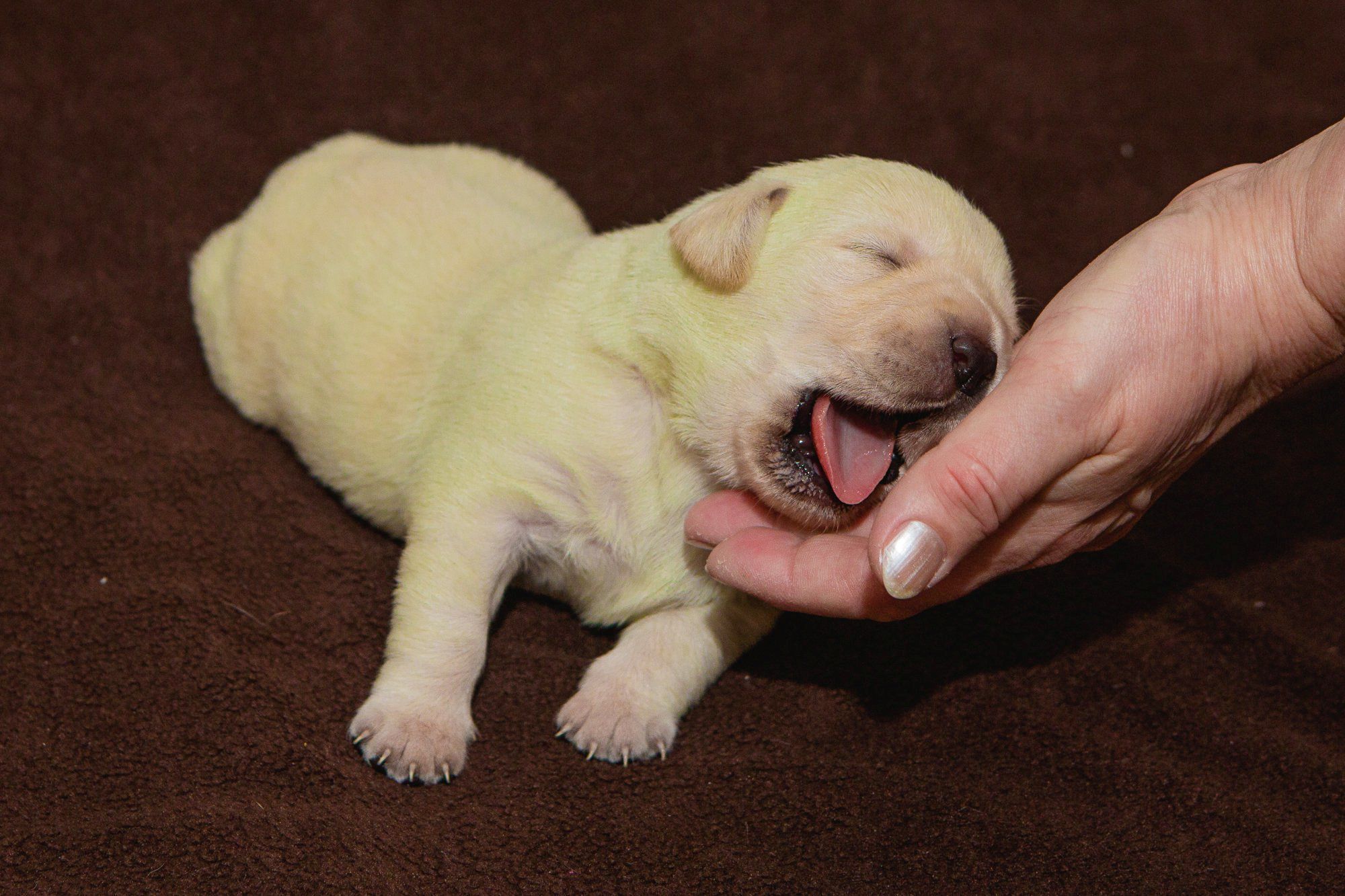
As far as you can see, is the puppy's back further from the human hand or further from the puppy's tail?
the human hand

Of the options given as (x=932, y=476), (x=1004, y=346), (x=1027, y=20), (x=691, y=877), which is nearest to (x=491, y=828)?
(x=691, y=877)

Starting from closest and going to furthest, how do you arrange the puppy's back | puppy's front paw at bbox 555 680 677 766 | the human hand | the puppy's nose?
the human hand, the puppy's nose, puppy's front paw at bbox 555 680 677 766, the puppy's back

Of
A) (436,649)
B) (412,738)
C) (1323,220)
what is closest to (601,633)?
(436,649)

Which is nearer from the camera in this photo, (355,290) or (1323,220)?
(1323,220)

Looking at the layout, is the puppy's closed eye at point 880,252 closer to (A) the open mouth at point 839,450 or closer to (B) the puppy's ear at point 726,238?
(B) the puppy's ear at point 726,238

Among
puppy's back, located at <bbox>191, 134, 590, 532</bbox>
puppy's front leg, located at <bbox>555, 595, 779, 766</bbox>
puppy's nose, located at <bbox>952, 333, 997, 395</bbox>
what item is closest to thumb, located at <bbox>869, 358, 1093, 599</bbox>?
puppy's nose, located at <bbox>952, 333, 997, 395</bbox>

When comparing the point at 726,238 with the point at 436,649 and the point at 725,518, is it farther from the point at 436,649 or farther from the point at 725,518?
the point at 436,649

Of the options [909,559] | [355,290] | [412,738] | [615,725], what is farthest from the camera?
[355,290]
